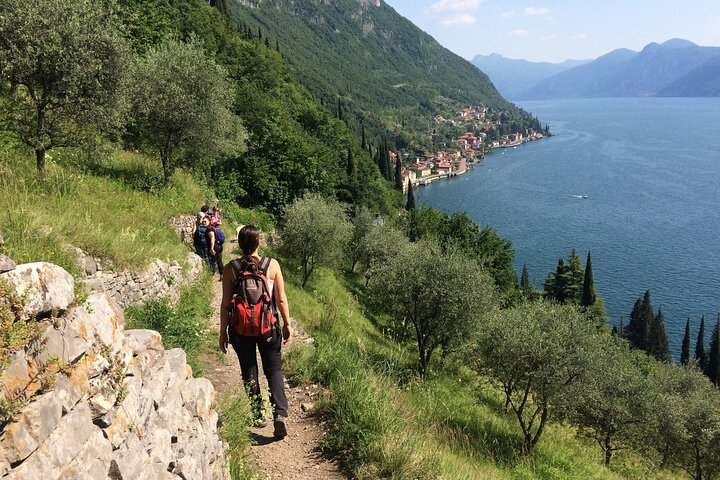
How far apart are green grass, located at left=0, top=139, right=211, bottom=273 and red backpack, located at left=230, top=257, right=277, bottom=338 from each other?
2192mm

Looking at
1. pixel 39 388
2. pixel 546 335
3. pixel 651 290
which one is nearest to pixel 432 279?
pixel 546 335

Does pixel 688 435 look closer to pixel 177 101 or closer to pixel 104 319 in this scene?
pixel 177 101

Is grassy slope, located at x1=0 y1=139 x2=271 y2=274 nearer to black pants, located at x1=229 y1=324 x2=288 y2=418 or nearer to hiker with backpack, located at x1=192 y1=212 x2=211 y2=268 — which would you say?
hiker with backpack, located at x1=192 y1=212 x2=211 y2=268

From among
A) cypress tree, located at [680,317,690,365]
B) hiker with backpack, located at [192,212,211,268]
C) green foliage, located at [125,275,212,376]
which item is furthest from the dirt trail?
cypress tree, located at [680,317,690,365]

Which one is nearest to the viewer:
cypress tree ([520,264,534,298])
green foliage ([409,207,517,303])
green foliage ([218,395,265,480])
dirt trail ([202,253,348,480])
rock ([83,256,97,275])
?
green foliage ([218,395,265,480])

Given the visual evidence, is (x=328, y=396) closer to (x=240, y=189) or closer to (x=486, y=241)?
(x=240, y=189)

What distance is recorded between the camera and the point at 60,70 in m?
10.0

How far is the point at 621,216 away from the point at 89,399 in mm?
114512

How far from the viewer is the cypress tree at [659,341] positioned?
204ft

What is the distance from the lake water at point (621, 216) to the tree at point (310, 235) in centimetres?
5740

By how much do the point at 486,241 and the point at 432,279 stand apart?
42.1 m

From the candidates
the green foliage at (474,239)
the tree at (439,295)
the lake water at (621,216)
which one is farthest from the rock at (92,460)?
the lake water at (621,216)

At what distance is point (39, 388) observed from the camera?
2.93m

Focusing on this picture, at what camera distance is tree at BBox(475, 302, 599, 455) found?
655 inches
